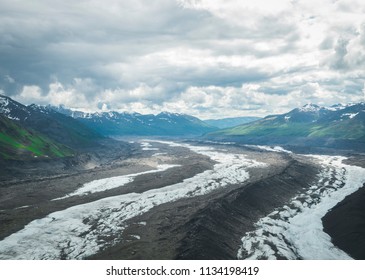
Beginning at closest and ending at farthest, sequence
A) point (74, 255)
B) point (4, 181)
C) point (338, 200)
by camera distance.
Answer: point (74, 255) → point (338, 200) → point (4, 181)

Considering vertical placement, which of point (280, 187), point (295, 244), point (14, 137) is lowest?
point (295, 244)

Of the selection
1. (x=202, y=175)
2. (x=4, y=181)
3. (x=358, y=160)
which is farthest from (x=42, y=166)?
(x=358, y=160)

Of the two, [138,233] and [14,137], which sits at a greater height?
[14,137]

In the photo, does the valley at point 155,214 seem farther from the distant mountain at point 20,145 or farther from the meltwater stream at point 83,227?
the distant mountain at point 20,145

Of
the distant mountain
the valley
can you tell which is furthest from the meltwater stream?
the distant mountain

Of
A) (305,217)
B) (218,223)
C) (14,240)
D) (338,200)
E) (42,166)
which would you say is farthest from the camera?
(42,166)

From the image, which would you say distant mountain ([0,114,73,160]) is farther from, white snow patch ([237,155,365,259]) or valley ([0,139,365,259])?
white snow patch ([237,155,365,259])

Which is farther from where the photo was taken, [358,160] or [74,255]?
[358,160]

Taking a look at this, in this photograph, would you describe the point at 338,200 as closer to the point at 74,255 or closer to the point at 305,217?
the point at 305,217
